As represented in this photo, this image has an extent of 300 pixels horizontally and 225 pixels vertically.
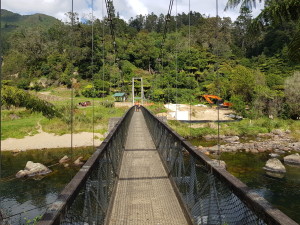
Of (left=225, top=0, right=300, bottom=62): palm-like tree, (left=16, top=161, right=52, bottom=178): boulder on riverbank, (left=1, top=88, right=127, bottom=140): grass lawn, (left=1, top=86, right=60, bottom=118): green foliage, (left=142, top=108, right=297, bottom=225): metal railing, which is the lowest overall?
(left=16, top=161, right=52, bottom=178): boulder on riverbank

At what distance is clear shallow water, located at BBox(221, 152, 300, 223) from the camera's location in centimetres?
896

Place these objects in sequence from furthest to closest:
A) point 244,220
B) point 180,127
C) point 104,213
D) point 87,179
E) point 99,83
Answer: point 99,83, point 180,127, point 104,213, point 87,179, point 244,220

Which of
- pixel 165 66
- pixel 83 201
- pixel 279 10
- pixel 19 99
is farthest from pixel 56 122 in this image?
pixel 165 66

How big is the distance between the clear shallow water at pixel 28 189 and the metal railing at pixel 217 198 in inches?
271

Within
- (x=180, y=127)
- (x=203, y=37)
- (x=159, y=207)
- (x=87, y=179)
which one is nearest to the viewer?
(x=87, y=179)

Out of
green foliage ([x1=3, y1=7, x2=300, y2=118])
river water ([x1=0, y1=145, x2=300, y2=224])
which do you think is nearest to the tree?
green foliage ([x1=3, y1=7, x2=300, y2=118])

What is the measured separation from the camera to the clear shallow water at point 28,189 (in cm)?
916

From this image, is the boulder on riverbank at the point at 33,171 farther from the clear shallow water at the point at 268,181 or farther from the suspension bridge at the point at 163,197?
the suspension bridge at the point at 163,197

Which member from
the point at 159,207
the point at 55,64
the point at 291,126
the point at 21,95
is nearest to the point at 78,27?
the point at 55,64

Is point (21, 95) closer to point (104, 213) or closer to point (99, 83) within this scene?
point (104, 213)

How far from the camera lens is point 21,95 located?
7.92 m

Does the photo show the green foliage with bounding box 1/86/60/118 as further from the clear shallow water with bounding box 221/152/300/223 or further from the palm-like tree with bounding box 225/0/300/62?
the clear shallow water with bounding box 221/152/300/223

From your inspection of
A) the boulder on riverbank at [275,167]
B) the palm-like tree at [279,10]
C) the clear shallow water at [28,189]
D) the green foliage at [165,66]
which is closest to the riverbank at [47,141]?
the clear shallow water at [28,189]

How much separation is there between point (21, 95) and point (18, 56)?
142 feet
